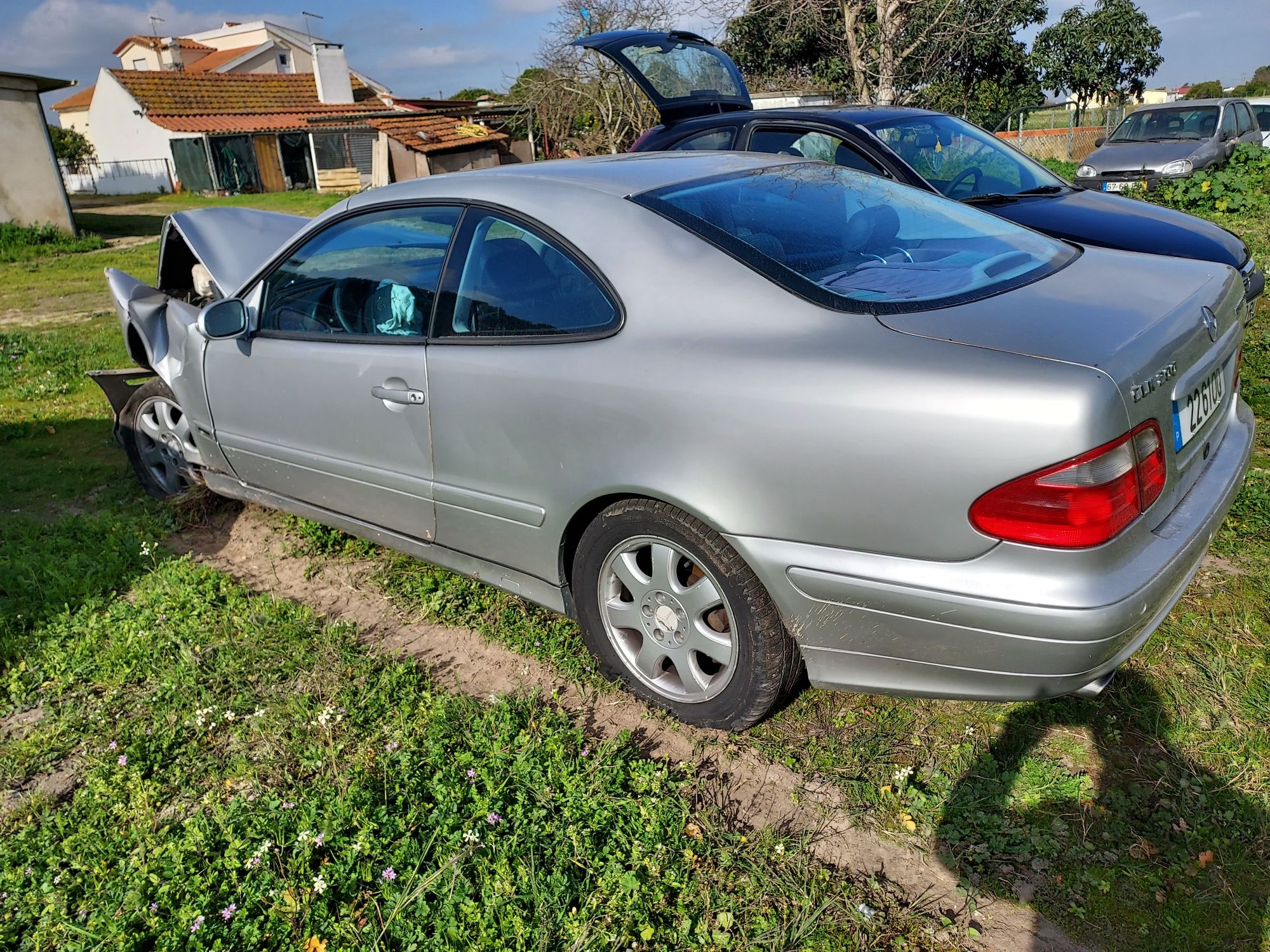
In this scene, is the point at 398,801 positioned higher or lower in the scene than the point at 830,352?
lower

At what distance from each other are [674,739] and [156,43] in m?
55.9

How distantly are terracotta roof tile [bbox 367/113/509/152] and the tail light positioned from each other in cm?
2586

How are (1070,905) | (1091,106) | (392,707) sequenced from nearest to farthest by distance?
1. (1070,905)
2. (392,707)
3. (1091,106)

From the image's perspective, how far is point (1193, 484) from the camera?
2.42 metres

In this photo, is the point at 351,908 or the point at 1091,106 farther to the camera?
the point at 1091,106

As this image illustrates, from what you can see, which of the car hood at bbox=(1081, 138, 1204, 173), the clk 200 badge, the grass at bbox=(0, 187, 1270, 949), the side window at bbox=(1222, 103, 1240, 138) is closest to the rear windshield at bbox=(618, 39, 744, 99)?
the grass at bbox=(0, 187, 1270, 949)

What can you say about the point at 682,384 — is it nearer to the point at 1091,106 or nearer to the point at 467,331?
the point at 467,331

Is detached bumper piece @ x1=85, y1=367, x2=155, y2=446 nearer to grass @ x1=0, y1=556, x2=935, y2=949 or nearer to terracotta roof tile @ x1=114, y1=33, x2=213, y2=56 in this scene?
grass @ x1=0, y1=556, x2=935, y2=949

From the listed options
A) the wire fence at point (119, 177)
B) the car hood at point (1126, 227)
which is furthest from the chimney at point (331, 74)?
the car hood at point (1126, 227)

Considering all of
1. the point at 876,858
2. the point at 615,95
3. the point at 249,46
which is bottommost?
the point at 876,858

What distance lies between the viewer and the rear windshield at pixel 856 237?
96.5 inches

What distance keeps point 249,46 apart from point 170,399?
49.7 metres

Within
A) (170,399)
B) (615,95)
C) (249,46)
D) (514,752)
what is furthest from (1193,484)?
(249,46)

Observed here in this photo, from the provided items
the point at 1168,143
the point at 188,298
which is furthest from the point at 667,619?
the point at 1168,143
